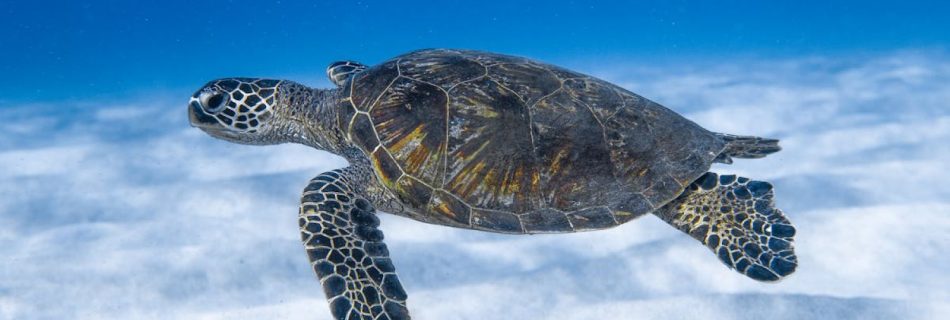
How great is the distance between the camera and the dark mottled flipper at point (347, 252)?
2.98 metres

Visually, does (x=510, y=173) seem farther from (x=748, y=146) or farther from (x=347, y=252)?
(x=748, y=146)

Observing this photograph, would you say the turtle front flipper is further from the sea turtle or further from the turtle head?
the sea turtle

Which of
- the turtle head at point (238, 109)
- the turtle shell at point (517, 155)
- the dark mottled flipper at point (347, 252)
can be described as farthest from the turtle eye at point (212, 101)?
the turtle shell at point (517, 155)

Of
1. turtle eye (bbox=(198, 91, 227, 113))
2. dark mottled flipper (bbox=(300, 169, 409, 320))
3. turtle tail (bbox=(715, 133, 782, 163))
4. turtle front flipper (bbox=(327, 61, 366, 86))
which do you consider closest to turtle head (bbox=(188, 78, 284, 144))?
turtle eye (bbox=(198, 91, 227, 113))

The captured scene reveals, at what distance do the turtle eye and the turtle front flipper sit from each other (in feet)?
2.85

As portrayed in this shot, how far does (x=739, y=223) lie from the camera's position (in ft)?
11.0

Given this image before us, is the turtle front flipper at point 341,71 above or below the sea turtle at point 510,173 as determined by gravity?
above

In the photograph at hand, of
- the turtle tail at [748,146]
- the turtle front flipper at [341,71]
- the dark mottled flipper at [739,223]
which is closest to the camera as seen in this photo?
the dark mottled flipper at [739,223]

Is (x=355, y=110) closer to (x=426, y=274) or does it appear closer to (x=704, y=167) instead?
(x=426, y=274)

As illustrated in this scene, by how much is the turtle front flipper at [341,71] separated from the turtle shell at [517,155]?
3.56 feet

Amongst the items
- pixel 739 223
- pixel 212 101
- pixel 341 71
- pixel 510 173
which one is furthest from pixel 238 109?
pixel 739 223

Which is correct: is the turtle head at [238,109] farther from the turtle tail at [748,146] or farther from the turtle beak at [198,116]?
the turtle tail at [748,146]

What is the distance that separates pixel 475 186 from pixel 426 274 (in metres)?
1.26

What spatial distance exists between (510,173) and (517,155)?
0.12 metres
